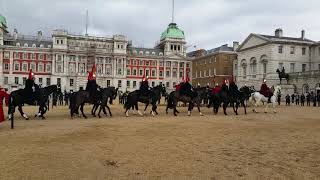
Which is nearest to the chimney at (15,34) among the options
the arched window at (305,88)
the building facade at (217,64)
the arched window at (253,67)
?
the building facade at (217,64)

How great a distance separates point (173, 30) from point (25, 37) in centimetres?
4072

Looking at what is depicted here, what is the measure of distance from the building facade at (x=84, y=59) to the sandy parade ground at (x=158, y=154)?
8389 cm

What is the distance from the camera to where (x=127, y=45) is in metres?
109

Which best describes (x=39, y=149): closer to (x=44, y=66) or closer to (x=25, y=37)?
(x=44, y=66)

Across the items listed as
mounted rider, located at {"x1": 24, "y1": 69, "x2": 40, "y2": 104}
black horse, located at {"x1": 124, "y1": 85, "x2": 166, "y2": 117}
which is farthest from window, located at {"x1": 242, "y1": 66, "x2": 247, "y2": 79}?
mounted rider, located at {"x1": 24, "y1": 69, "x2": 40, "y2": 104}

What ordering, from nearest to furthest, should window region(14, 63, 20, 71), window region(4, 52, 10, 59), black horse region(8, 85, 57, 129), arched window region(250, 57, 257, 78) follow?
black horse region(8, 85, 57, 129), arched window region(250, 57, 257, 78), window region(4, 52, 10, 59), window region(14, 63, 20, 71)

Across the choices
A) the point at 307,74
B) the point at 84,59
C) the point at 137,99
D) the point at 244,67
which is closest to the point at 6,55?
the point at 84,59

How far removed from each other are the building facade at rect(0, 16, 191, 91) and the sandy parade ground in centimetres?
8389

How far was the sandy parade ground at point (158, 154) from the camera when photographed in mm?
7574

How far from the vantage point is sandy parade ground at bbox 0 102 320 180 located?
7574 mm

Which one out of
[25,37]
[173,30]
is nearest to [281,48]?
[173,30]

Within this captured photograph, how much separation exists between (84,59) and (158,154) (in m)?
95.7

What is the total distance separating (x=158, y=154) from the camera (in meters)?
9.41

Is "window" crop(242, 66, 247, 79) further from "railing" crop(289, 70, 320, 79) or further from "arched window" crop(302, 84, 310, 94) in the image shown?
"arched window" crop(302, 84, 310, 94)
